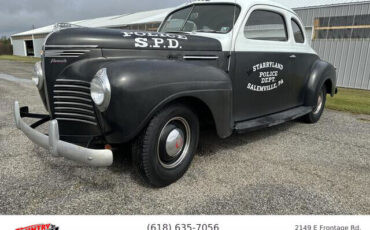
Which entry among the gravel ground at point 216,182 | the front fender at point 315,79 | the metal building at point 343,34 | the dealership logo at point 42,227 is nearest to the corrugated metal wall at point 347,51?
the metal building at point 343,34

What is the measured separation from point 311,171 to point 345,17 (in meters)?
8.17

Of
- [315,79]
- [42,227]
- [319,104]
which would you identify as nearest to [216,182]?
[42,227]

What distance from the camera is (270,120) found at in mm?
3705

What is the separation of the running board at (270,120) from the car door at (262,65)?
9 centimetres

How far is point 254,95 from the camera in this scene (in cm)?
→ 357

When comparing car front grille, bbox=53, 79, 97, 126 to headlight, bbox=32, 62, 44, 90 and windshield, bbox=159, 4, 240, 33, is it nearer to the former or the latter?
headlight, bbox=32, 62, 44, 90

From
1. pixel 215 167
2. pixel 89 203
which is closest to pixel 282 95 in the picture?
pixel 215 167

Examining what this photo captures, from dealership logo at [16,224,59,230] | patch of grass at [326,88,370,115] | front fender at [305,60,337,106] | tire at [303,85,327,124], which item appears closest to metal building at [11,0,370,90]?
patch of grass at [326,88,370,115]

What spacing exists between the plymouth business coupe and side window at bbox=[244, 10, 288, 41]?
2 cm

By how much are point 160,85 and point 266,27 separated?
2.20m

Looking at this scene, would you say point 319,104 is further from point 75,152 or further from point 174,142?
point 75,152

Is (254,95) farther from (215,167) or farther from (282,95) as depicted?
(215,167)

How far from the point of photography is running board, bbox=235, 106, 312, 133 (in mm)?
3268

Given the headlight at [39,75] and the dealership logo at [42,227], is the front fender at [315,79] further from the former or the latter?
the dealership logo at [42,227]
